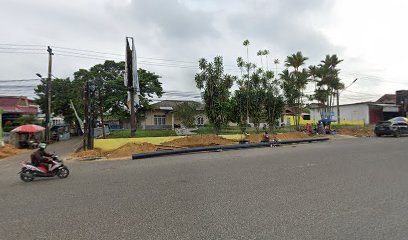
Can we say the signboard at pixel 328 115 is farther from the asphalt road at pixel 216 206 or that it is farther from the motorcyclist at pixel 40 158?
the motorcyclist at pixel 40 158

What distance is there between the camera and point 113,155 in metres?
17.8

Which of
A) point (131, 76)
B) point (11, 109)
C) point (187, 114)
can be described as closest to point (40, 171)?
point (131, 76)

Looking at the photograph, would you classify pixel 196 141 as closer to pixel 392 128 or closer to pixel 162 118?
pixel 392 128

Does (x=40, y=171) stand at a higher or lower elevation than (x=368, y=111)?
lower

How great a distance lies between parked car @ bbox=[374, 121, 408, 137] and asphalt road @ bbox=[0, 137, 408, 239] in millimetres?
22455

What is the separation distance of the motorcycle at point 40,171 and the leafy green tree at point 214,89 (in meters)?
15.2

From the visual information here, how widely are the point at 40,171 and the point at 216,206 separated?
733 centimetres

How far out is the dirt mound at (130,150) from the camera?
17.8 meters

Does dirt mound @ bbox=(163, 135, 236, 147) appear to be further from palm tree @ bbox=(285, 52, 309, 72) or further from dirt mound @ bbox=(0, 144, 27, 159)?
palm tree @ bbox=(285, 52, 309, 72)

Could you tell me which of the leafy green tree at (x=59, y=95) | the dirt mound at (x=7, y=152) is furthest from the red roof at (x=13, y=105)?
the dirt mound at (x=7, y=152)

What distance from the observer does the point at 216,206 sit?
5574 mm

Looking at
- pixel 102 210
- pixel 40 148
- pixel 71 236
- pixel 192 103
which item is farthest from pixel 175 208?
pixel 192 103

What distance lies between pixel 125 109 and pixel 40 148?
26.3m

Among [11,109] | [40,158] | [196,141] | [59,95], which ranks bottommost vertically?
→ [196,141]
